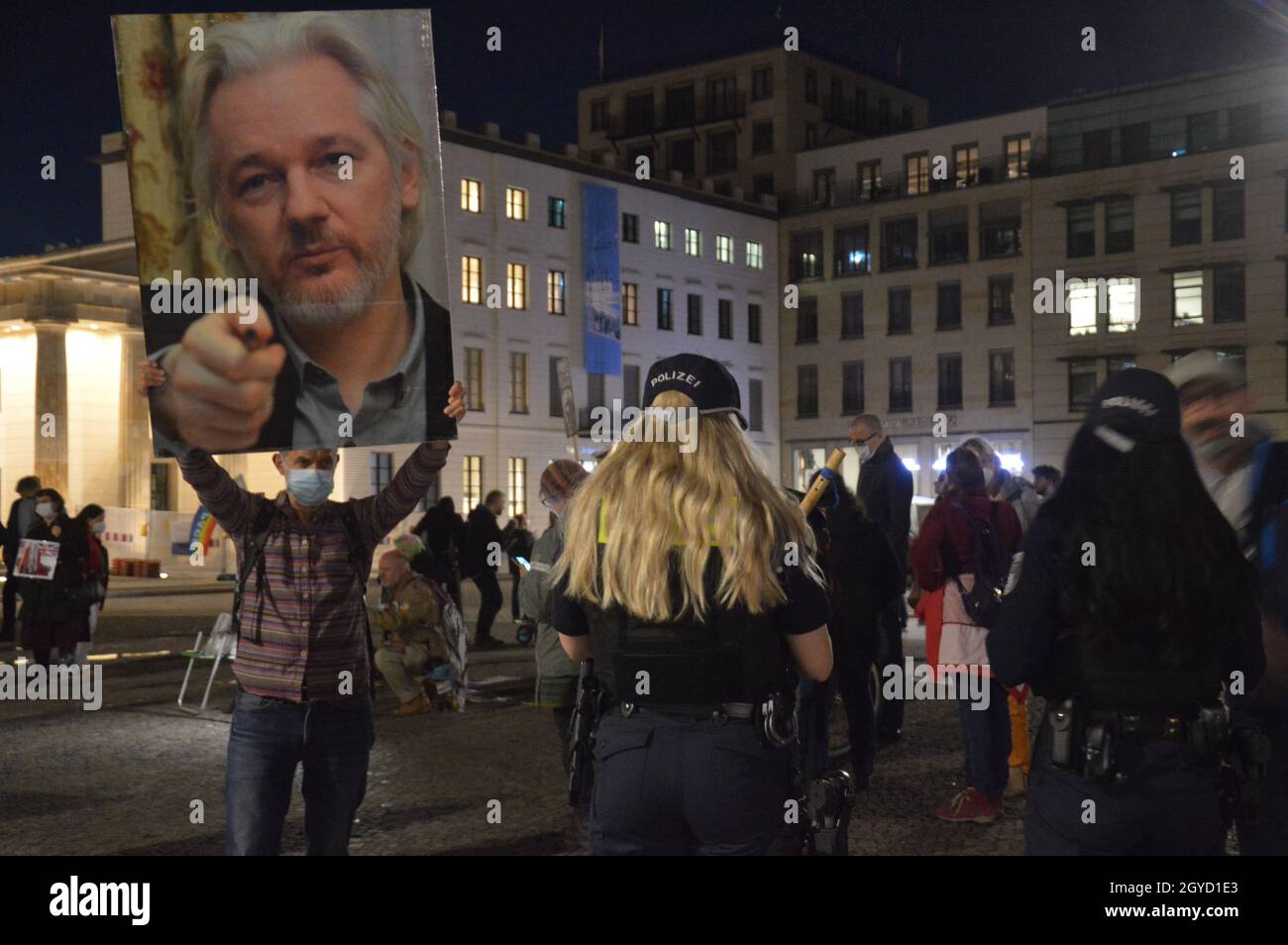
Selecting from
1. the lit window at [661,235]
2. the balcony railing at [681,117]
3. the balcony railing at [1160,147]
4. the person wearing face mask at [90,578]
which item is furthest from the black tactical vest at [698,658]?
the balcony railing at [681,117]

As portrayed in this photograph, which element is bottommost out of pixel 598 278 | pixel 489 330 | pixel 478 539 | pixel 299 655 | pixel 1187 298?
pixel 478 539

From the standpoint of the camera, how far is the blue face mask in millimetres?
5316

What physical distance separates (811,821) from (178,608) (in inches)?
981

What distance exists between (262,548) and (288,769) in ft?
2.40

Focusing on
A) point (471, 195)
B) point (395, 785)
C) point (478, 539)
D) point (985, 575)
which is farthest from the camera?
point (471, 195)

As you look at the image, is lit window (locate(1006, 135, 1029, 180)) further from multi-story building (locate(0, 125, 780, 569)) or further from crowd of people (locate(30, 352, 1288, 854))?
crowd of people (locate(30, 352, 1288, 854))

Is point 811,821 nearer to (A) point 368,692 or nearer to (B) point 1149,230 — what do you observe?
(A) point 368,692

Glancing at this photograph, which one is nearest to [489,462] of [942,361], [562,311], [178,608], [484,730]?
[562,311]

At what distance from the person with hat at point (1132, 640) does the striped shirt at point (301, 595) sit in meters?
2.16

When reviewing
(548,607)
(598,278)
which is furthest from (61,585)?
(598,278)

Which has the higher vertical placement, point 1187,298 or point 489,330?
point 1187,298

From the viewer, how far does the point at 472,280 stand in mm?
52250

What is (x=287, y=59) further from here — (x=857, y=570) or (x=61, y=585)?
(x=61, y=585)

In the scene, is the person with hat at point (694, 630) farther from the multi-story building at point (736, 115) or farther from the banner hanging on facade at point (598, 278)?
the multi-story building at point (736, 115)
